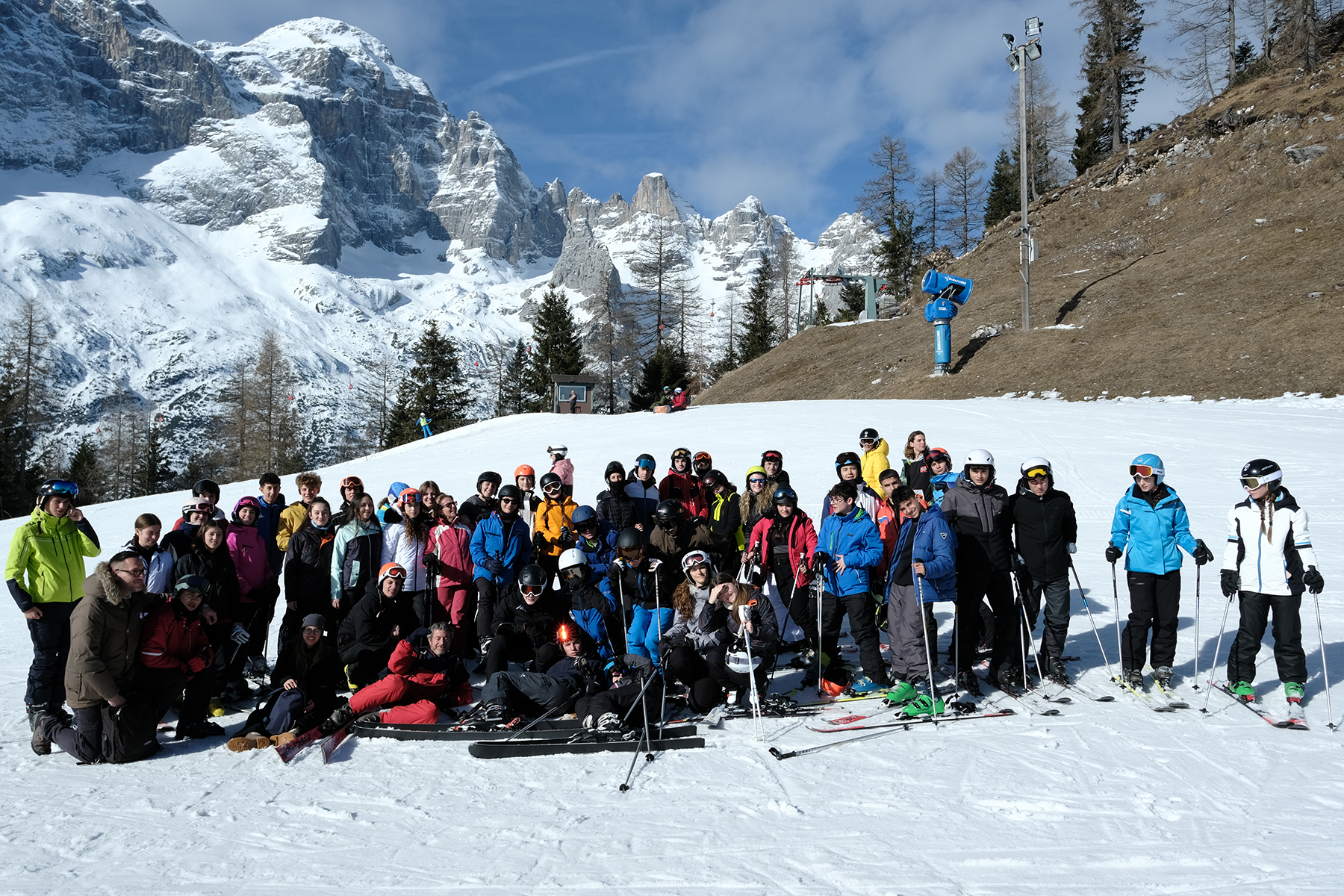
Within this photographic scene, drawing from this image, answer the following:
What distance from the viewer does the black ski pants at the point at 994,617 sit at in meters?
6.09

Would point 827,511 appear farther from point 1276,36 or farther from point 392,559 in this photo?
point 1276,36

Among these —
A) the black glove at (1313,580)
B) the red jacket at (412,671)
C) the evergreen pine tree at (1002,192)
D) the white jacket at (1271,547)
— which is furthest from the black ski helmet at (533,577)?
the evergreen pine tree at (1002,192)

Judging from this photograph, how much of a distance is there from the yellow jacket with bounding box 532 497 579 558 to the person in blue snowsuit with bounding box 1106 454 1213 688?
4858 mm

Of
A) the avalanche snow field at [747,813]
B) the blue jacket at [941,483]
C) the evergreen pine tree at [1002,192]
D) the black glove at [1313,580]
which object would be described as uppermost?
the evergreen pine tree at [1002,192]

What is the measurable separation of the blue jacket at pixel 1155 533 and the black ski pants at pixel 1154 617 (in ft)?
0.31

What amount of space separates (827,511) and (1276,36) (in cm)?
5289

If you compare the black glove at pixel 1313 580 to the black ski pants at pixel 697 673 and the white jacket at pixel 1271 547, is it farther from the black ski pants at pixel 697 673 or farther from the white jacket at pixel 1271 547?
the black ski pants at pixel 697 673

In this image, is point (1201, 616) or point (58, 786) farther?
point (1201, 616)

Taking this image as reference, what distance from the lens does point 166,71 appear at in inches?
7840

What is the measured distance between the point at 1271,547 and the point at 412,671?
641cm

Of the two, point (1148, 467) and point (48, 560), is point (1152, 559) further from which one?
point (48, 560)

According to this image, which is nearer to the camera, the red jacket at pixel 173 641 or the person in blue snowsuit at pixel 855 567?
the red jacket at pixel 173 641

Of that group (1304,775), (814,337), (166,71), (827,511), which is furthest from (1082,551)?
(166,71)

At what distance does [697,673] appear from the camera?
587cm
